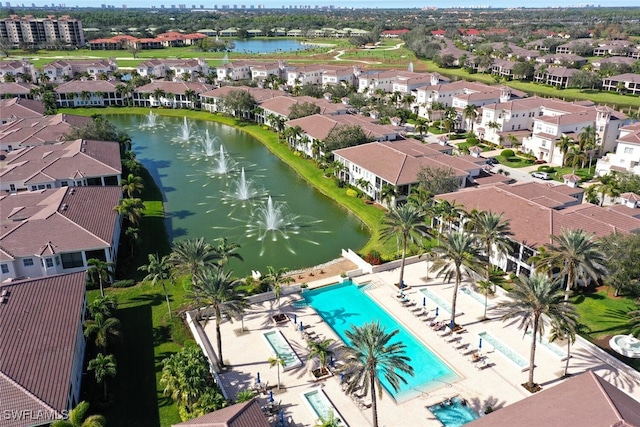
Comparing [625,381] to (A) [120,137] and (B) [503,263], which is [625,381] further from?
(A) [120,137]

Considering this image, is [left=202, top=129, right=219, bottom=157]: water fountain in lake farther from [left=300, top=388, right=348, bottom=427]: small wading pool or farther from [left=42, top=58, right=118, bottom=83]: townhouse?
[left=42, top=58, right=118, bottom=83]: townhouse

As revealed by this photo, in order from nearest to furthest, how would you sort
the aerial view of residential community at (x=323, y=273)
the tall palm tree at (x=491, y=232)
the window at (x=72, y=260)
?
the aerial view of residential community at (x=323, y=273) < the tall palm tree at (x=491, y=232) < the window at (x=72, y=260)

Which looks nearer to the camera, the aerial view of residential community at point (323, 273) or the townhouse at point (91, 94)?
the aerial view of residential community at point (323, 273)

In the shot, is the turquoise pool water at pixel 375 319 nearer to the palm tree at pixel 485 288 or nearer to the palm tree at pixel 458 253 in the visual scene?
the palm tree at pixel 458 253

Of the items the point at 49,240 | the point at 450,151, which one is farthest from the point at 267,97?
the point at 49,240

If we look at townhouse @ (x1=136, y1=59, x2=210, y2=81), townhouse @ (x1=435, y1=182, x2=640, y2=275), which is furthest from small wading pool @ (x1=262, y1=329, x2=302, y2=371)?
townhouse @ (x1=136, y1=59, x2=210, y2=81)

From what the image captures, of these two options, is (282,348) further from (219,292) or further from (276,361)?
(219,292)

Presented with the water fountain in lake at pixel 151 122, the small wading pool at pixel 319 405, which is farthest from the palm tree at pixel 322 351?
the water fountain in lake at pixel 151 122
